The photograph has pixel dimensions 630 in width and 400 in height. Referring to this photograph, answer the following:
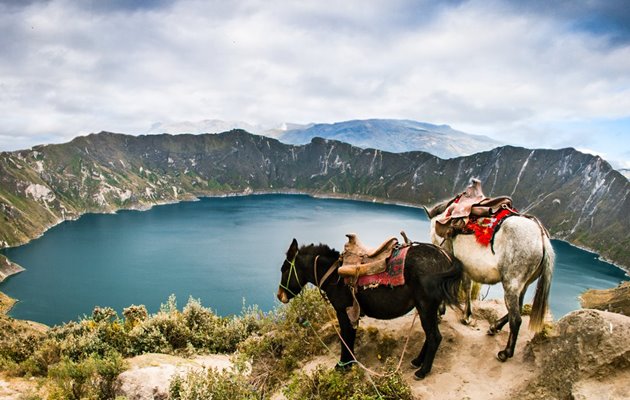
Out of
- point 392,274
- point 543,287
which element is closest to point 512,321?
point 543,287

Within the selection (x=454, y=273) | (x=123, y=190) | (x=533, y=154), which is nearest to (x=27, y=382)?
(x=454, y=273)

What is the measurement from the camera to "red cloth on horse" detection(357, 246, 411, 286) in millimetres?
6117

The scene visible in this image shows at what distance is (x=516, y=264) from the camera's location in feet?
20.0

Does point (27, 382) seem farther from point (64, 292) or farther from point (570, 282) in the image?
point (570, 282)

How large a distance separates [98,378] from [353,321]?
17.3 ft

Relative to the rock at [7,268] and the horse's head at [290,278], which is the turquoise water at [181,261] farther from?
the horse's head at [290,278]

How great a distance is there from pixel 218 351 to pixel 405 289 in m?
6.34

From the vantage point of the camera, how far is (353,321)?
6.48 m

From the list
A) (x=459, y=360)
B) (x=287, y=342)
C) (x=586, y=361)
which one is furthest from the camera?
(x=287, y=342)

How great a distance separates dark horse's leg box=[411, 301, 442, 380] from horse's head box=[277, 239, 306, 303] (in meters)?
2.33

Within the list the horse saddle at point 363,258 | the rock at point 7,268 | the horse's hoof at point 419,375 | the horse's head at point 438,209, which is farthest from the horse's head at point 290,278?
the rock at point 7,268

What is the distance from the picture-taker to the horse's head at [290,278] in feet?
23.3

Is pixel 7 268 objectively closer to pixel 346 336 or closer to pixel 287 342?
pixel 287 342

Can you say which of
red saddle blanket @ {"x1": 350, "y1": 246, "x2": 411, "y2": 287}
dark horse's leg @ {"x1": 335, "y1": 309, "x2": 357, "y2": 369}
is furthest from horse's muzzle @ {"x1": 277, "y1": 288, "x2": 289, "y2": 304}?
red saddle blanket @ {"x1": 350, "y1": 246, "x2": 411, "y2": 287}
